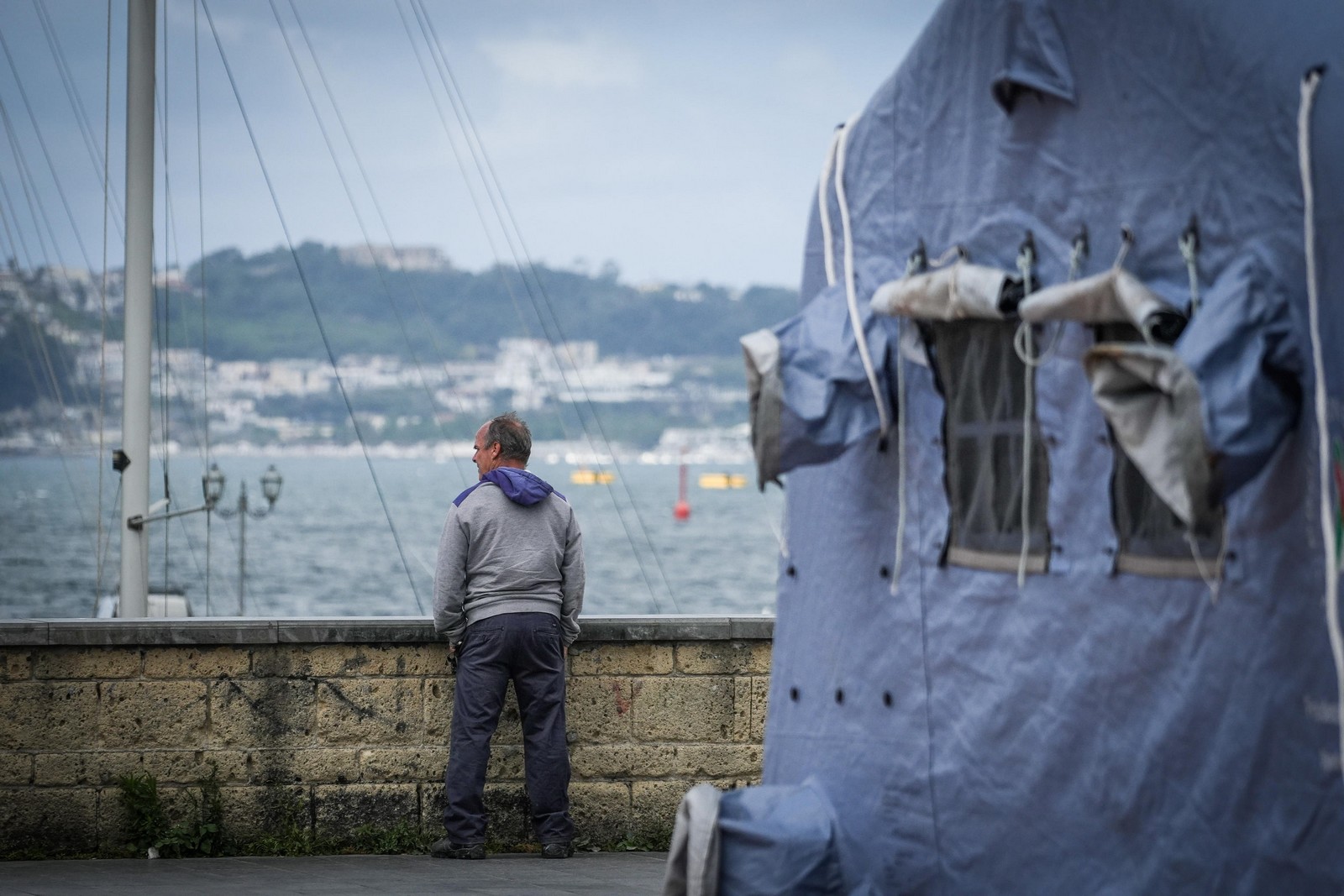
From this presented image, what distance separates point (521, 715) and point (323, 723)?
87 cm

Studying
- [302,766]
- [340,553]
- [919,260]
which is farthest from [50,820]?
[340,553]

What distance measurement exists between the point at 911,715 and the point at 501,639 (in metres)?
2.60

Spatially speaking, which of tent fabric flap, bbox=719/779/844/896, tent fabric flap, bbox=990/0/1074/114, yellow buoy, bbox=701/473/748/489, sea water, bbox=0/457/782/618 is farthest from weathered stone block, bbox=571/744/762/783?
yellow buoy, bbox=701/473/748/489

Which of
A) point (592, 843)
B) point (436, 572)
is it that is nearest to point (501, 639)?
point (436, 572)

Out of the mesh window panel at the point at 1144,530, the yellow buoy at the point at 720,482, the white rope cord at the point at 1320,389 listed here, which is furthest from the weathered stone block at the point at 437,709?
the yellow buoy at the point at 720,482

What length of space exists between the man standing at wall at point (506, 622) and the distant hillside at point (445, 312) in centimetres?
14236

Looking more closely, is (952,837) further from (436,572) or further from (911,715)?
(436,572)

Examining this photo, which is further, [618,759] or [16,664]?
[618,759]

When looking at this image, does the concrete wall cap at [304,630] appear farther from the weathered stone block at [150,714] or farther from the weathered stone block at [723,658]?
the weathered stone block at [150,714]

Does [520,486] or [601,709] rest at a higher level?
[520,486]

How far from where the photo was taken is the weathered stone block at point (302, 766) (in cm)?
712

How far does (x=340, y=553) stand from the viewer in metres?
77.6

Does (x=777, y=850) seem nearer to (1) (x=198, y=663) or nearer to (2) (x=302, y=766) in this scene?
(2) (x=302, y=766)

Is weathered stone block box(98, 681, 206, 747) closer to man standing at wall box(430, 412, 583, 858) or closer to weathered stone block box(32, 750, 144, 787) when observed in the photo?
weathered stone block box(32, 750, 144, 787)
